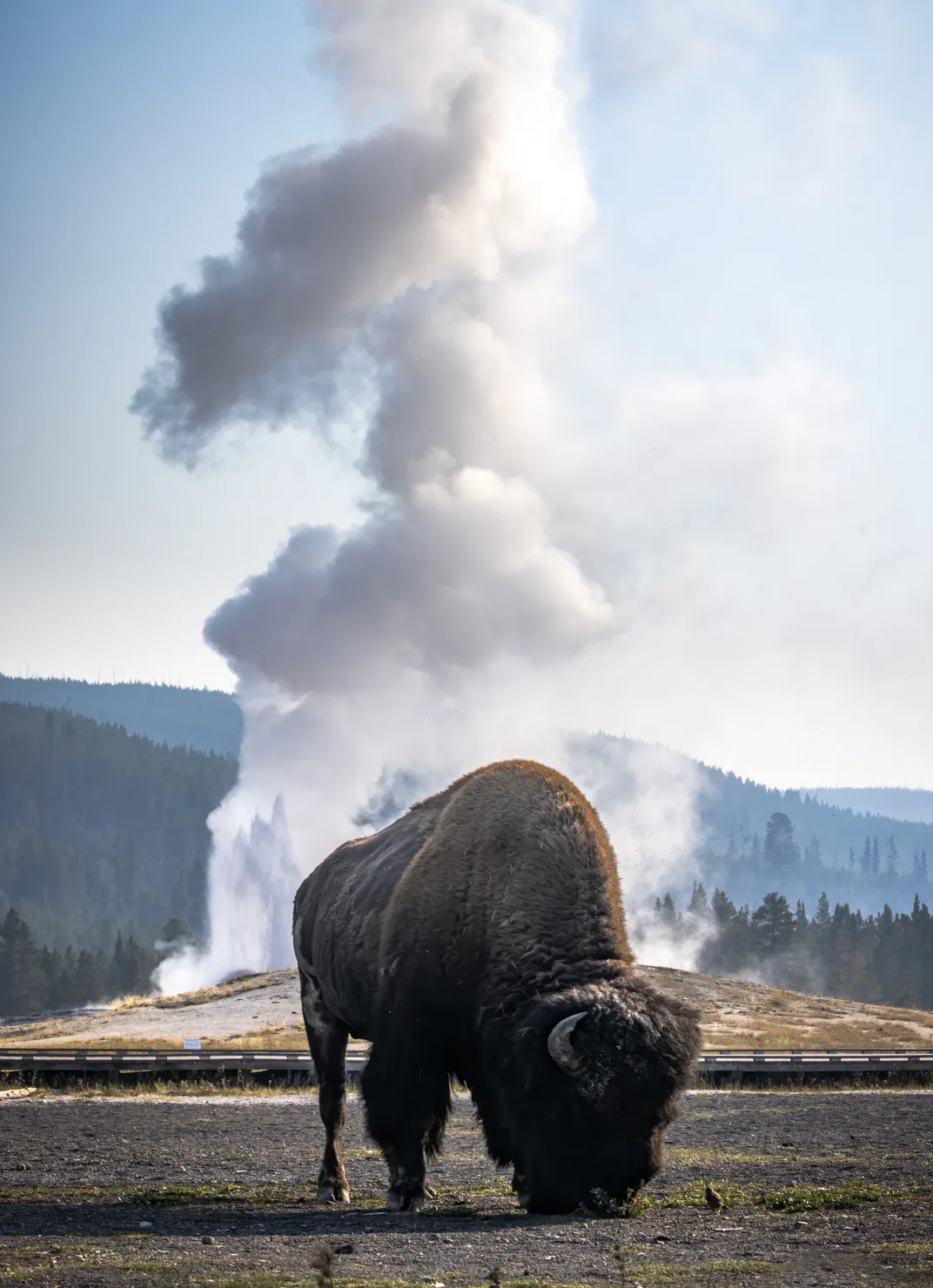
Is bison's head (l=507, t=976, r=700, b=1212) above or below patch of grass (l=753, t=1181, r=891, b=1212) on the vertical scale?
above

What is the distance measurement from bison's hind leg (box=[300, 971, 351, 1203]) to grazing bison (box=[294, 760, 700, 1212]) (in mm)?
33

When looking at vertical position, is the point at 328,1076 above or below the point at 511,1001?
below

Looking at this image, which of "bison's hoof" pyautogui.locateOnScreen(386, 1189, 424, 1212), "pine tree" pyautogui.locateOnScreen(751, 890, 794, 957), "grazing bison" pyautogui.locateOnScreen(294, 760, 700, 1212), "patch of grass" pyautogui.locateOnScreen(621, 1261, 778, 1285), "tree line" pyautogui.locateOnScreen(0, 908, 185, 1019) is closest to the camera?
"patch of grass" pyautogui.locateOnScreen(621, 1261, 778, 1285)

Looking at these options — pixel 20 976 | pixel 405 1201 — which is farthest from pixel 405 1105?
pixel 20 976

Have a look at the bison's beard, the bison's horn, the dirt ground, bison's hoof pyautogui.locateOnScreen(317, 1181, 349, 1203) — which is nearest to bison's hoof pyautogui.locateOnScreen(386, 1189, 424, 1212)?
the bison's beard

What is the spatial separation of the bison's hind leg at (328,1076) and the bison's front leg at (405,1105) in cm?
148

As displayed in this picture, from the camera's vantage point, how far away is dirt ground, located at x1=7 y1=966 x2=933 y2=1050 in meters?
47.1

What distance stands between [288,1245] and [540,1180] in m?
2.09

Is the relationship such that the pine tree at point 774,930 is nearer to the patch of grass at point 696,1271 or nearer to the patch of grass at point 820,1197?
the patch of grass at point 820,1197

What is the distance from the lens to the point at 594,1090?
999 centimetres

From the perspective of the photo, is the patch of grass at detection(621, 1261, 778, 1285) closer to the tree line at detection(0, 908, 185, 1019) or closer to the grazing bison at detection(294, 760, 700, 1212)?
the grazing bison at detection(294, 760, 700, 1212)

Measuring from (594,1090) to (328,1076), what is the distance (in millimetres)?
4778

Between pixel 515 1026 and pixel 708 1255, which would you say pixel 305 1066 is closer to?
pixel 515 1026

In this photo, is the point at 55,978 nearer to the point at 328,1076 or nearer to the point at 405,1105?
the point at 328,1076
